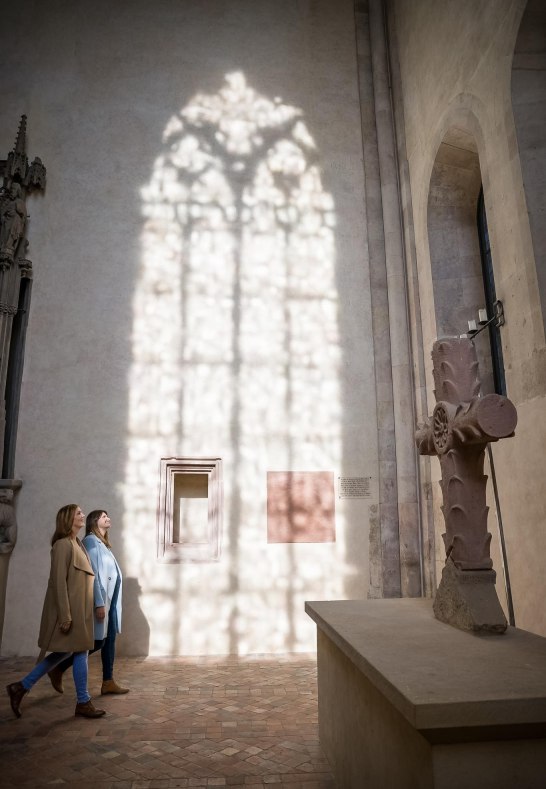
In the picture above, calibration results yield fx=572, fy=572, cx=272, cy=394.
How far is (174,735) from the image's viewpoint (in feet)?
11.7

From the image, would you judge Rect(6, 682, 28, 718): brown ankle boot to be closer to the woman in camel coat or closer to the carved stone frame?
the woman in camel coat

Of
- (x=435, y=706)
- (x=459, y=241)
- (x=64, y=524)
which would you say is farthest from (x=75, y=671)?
(x=459, y=241)

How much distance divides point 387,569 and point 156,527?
266cm

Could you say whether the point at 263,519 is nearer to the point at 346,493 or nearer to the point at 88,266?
the point at 346,493

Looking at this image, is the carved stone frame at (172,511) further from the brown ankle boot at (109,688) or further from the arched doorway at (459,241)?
the arched doorway at (459,241)

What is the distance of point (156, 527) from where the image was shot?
633 cm

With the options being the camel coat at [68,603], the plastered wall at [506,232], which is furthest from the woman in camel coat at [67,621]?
the plastered wall at [506,232]

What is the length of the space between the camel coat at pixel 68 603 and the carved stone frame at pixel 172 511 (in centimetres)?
230

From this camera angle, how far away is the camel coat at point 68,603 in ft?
12.5

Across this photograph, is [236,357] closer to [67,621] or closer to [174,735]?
[67,621]

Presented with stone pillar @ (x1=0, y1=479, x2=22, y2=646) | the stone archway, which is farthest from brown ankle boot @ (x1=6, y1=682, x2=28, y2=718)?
the stone archway

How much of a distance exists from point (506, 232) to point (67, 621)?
4.43 metres

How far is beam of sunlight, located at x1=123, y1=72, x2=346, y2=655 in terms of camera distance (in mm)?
6262

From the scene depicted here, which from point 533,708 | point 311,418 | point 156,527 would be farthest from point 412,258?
point 533,708
